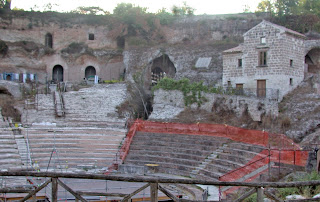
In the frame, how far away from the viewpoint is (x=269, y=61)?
93.6 ft

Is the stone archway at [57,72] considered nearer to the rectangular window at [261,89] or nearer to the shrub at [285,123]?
the rectangular window at [261,89]

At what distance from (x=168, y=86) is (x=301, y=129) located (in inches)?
419

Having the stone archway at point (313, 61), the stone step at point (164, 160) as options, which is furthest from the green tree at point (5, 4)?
the stone archway at point (313, 61)

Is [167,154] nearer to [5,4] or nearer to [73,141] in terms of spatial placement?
[73,141]

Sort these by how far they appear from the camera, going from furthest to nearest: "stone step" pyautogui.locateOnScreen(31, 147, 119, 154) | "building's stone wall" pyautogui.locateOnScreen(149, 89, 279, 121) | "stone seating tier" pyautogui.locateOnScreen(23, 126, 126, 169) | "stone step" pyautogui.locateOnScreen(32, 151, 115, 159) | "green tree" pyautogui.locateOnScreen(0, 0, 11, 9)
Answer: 1. "green tree" pyautogui.locateOnScreen(0, 0, 11, 9)
2. "building's stone wall" pyautogui.locateOnScreen(149, 89, 279, 121)
3. "stone step" pyautogui.locateOnScreen(31, 147, 119, 154)
4. "stone step" pyautogui.locateOnScreen(32, 151, 115, 159)
5. "stone seating tier" pyautogui.locateOnScreen(23, 126, 126, 169)

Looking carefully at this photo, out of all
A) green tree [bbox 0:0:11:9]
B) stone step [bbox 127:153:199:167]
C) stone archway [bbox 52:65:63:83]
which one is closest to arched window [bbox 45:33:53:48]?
stone archway [bbox 52:65:63:83]

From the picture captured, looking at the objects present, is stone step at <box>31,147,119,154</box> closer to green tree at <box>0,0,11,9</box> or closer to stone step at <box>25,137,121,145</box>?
stone step at <box>25,137,121,145</box>

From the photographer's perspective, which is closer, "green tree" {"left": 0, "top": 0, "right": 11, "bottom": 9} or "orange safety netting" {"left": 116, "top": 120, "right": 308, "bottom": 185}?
"orange safety netting" {"left": 116, "top": 120, "right": 308, "bottom": 185}

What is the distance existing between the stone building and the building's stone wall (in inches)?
76.5

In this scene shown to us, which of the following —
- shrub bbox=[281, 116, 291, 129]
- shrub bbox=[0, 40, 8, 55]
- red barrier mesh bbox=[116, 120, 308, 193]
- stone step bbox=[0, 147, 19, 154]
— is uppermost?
shrub bbox=[0, 40, 8, 55]

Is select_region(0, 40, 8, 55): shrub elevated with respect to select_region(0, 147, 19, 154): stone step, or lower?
elevated

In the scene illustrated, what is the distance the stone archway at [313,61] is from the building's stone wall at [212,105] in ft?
25.4

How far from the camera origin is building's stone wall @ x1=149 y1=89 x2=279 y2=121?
26.0m

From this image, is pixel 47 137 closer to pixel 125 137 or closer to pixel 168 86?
pixel 125 137
